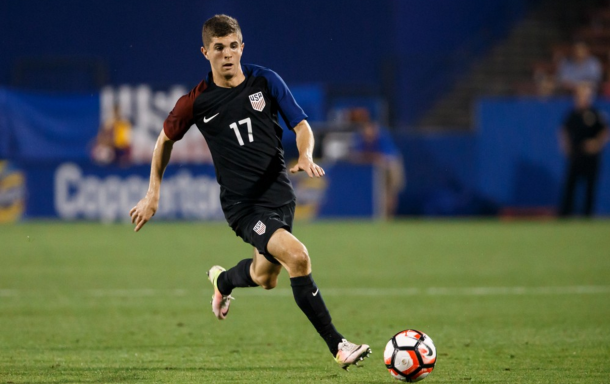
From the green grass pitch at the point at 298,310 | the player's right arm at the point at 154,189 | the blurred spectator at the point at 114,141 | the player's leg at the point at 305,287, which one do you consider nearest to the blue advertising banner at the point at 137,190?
the blurred spectator at the point at 114,141

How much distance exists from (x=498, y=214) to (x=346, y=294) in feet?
38.5

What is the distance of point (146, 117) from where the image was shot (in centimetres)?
2106

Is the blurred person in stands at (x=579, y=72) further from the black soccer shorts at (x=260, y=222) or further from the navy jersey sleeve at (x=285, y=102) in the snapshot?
the black soccer shorts at (x=260, y=222)

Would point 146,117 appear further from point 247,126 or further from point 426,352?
point 426,352

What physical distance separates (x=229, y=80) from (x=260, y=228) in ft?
3.21

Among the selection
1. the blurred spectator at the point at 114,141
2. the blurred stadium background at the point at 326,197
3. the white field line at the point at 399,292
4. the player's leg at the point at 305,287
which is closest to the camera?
the player's leg at the point at 305,287

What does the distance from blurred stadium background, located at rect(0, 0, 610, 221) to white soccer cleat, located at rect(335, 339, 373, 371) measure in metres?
13.6

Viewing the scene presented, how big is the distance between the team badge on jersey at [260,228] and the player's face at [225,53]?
3.16 feet

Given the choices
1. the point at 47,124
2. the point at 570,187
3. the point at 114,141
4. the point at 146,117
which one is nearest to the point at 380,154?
the point at 570,187

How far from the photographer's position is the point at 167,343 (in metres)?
6.98

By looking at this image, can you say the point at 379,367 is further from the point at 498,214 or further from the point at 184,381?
the point at 498,214

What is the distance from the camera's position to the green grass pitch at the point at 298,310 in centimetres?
599

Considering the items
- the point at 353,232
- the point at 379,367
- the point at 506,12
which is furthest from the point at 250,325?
the point at 506,12

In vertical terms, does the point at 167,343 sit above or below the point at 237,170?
below
